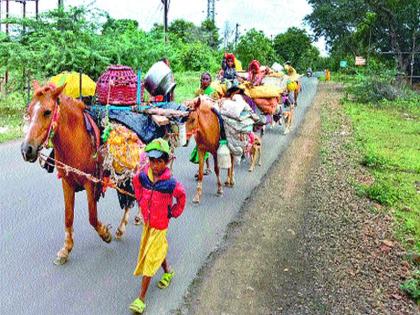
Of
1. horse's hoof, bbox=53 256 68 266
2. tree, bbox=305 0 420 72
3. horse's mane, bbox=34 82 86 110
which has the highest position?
tree, bbox=305 0 420 72

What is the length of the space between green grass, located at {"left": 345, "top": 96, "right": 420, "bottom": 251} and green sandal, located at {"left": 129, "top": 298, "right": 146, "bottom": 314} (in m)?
3.88

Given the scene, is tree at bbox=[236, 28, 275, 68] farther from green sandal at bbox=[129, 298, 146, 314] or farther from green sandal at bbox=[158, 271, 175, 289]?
green sandal at bbox=[129, 298, 146, 314]

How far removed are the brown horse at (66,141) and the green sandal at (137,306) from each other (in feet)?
4.13

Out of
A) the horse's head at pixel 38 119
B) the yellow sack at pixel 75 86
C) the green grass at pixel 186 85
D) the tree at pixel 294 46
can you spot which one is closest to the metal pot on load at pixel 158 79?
the yellow sack at pixel 75 86

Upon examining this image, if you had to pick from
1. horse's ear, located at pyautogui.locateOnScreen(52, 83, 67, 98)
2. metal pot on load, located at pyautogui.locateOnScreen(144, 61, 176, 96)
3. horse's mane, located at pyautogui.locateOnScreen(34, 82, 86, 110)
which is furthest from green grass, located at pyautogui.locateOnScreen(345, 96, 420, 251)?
horse's ear, located at pyautogui.locateOnScreen(52, 83, 67, 98)

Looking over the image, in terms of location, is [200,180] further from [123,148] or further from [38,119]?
[38,119]

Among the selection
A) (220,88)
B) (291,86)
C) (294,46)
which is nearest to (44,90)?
(220,88)

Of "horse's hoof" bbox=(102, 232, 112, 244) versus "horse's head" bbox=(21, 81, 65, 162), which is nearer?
"horse's head" bbox=(21, 81, 65, 162)

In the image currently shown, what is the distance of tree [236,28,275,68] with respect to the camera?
3203 centimetres

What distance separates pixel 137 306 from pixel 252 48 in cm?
2907

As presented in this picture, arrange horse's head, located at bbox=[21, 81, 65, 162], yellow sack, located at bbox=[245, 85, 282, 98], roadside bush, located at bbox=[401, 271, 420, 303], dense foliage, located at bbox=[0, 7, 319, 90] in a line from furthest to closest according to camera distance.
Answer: dense foliage, located at bbox=[0, 7, 319, 90], yellow sack, located at bbox=[245, 85, 282, 98], roadside bush, located at bbox=[401, 271, 420, 303], horse's head, located at bbox=[21, 81, 65, 162]

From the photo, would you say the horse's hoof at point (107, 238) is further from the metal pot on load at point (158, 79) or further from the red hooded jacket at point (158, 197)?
the metal pot on load at point (158, 79)

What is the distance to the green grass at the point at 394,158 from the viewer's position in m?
8.12

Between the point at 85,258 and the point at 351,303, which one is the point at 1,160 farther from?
the point at 351,303
